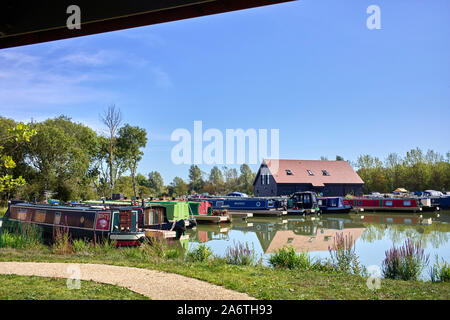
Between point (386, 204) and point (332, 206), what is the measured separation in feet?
18.6

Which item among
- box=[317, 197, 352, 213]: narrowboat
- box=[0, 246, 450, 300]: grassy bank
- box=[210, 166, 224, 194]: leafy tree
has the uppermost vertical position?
box=[210, 166, 224, 194]: leafy tree

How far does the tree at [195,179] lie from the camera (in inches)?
2680

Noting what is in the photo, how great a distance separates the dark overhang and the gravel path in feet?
13.7

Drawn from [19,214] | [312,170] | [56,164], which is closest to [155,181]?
[312,170]

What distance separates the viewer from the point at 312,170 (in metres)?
49.0

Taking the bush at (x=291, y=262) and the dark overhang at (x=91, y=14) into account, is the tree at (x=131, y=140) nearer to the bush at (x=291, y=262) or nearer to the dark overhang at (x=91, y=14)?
the bush at (x=291, y=262)

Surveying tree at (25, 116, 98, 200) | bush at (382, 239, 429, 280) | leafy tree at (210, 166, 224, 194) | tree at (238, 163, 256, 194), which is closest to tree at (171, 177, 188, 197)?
leafy tree at (210, 166, 224, 194)

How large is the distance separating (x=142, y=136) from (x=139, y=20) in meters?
34.6

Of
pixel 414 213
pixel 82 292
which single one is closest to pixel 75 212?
pixel 82 292

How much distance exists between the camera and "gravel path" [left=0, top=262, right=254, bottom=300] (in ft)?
19.5

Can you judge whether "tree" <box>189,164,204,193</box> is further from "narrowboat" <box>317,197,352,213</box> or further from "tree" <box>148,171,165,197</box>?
"narrowboat" <box>317,197,352,213</box>

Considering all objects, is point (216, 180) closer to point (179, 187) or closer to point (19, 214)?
point (179, 187)
